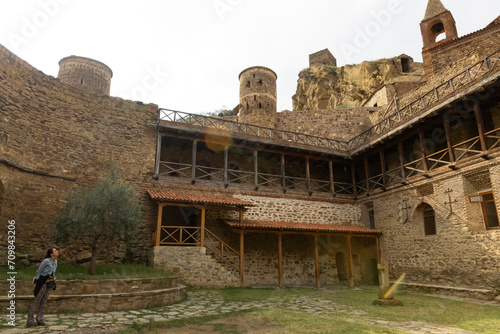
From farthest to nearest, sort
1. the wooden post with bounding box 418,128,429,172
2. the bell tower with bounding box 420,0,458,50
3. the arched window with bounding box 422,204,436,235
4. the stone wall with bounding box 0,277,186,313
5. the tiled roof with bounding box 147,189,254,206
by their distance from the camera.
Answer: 1. the bell tower with bounding box 420,0,458,50
2. the wooden post with bounding box 418,128,429,172
3. the arched window with bounding box 422,204,436,235
4. the tiled roof with bounding box 147,189,254,206
5. the stone wall with bounding box 0,277,186,313

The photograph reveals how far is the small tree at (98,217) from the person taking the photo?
9.41 meters

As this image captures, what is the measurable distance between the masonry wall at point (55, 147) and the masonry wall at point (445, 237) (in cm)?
1124

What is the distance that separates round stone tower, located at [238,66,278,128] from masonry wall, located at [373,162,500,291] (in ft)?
35.2

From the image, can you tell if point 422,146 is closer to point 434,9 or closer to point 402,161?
point 402,161

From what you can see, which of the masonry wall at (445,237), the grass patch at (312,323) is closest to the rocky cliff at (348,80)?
the masonry wall at (445,237)

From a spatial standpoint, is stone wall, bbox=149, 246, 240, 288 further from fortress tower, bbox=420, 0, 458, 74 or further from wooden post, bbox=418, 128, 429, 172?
fortress tower, bbox=420, 0, 458, 74

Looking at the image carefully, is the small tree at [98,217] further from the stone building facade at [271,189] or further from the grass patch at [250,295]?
the grass patch at [250,295]

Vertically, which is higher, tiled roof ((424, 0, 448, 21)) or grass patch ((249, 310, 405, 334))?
tiled roof ((424, 0, 448, 21))

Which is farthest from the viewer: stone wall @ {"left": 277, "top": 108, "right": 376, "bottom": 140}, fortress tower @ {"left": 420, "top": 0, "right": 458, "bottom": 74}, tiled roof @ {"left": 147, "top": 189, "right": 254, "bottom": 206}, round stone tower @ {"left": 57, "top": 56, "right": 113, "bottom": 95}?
stone wall @ {"left": 277, "top": 108, "right": 376, "bottom": 140}

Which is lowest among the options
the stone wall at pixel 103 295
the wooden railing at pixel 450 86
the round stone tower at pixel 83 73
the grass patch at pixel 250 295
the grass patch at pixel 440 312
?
the grass patch at pixel 440 312

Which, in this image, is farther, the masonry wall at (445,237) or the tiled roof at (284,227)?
the tiled roof at (284,227)


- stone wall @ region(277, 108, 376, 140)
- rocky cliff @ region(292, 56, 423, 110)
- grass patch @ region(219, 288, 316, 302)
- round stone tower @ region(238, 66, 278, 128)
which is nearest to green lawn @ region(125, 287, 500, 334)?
grass patch @ region(219, 288, 316, 302)

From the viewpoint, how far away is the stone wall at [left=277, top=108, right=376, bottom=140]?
23.2 meters

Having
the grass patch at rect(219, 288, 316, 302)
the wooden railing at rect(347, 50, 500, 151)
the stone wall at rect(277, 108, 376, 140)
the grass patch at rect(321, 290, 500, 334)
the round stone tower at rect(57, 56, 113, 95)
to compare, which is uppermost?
the round stone tower at rect(57, 56, 113, 95)
